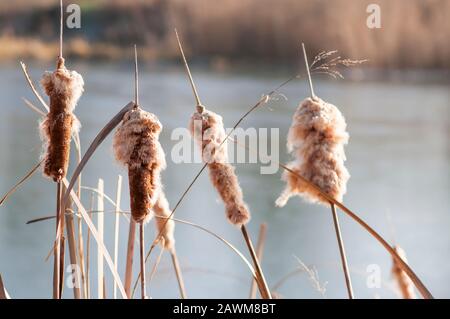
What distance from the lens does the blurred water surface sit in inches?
101

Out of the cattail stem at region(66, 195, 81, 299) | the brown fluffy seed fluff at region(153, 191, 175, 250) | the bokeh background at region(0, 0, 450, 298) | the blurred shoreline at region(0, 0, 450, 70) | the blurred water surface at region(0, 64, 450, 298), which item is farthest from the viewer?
the blurred shoreline at region(0, 0, 450, 70)

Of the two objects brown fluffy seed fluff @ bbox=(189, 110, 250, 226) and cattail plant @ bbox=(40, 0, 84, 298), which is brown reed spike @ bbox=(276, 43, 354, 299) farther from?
cattail plant @ bbox=(40, 0, 84, 298)

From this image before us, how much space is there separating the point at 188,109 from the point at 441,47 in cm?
237

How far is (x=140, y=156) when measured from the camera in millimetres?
621

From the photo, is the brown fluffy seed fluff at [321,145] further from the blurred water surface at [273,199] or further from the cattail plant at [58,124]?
the blurred water surface at [273,199]

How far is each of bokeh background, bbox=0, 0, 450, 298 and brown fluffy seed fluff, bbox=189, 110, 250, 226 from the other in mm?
27

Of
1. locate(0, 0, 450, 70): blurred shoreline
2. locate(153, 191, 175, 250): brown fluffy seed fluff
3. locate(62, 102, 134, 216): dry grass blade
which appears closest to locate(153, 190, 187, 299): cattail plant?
locate(153, 191, 175, 250): brown fluffy seed fluff

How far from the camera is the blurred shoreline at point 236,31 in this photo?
618cm

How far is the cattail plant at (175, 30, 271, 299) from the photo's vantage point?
2.15 ft

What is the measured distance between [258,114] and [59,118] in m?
4.34

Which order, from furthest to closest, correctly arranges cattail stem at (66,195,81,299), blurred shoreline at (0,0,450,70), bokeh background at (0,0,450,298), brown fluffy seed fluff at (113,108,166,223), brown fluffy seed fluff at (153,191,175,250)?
blurred shoreline at (0,0,450,70) → bokeh background at (0,0,450,298) → brown fluffy seed fluff at (153,191,175,250) → cattail stem at (66,195,81,299) → brown fluffy seed fluff at (113,108,166,223)

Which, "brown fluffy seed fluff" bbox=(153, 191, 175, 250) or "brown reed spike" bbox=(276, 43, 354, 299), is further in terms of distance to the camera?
"brown fluffy seed fluff" bbox=(153, 191, 175, 250)

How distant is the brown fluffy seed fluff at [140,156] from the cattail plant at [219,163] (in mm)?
44

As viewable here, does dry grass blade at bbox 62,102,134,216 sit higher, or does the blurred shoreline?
the blurred shoreline
